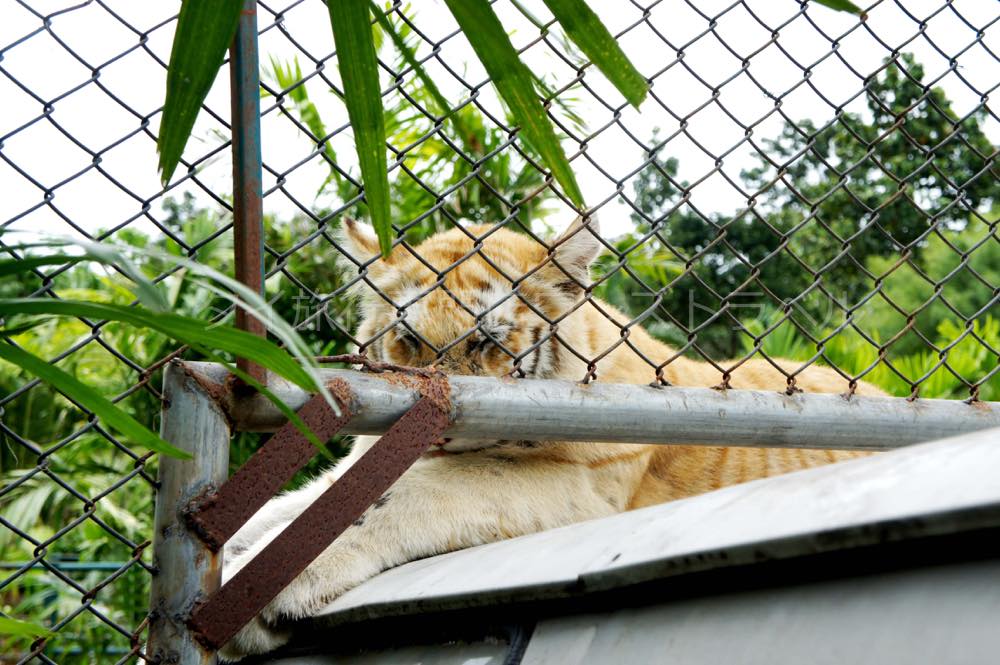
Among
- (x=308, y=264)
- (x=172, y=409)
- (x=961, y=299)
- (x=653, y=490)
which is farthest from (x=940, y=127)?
(x=172, y=409)

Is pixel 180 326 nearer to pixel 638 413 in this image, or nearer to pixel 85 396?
pixel 85 396

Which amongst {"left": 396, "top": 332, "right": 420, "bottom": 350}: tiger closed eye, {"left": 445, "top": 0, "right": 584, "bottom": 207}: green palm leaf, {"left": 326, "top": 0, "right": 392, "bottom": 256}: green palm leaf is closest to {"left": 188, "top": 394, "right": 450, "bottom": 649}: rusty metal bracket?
{"left": 326, "top": 0, "right": 392, "bottom": 256}: green palm leaf

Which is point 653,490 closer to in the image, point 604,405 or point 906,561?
point 604,405

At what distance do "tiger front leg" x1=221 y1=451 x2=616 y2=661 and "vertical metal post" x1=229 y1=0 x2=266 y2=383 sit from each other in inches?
23.3

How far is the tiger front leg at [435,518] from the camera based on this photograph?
73.3 inches

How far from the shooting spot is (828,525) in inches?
37.6

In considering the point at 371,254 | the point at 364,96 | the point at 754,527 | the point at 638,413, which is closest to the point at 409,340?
the point at 371,254

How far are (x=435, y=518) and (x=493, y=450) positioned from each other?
401 millimetres

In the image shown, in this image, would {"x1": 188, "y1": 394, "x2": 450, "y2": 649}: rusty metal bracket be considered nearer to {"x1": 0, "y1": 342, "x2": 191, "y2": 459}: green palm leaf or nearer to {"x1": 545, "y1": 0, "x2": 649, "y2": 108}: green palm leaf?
{"x1": 0, "y1": 342, "x2": 191, "y2": 459}: green palm leaf

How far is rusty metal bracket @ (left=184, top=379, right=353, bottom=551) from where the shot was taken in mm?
1650

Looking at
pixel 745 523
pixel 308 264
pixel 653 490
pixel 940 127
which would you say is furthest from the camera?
pixel 940 127

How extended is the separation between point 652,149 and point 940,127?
45.9ft

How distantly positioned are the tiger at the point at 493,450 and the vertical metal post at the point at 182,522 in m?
0.23

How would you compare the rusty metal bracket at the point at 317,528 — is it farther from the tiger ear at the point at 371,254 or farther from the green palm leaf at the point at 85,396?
the tiger ear at the point at 371,254
